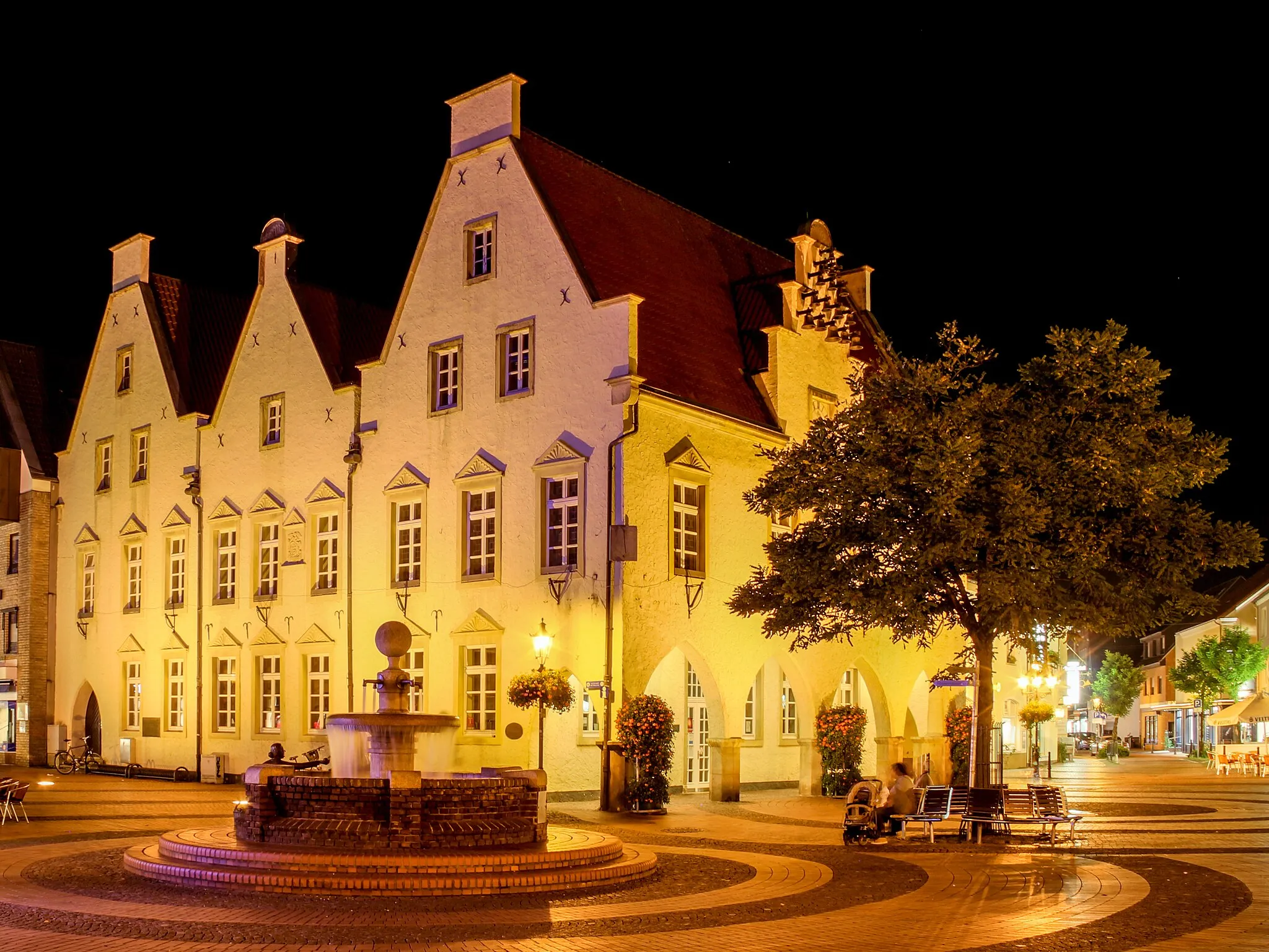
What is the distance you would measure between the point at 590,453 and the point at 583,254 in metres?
4.61

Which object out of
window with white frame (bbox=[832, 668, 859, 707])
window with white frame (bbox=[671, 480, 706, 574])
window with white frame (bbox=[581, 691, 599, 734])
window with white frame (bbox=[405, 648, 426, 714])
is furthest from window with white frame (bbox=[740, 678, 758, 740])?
window with white frame (bbox=[405, 648, 426, 714])

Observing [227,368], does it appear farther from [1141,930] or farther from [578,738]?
[1141,930]

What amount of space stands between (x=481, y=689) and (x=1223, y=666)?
50.3 m

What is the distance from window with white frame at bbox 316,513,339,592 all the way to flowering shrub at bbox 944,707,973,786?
1484cm

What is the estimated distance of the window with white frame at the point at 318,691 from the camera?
3475 centimetres

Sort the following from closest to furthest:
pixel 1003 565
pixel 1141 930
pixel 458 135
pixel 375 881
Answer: pixel 1141 930 → pixel 375 881 → pixel 1003 565 → pixel 458 135

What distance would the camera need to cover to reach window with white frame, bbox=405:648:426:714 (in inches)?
1271

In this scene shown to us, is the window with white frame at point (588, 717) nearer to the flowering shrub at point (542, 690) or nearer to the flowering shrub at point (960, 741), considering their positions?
the flowering shrub at point (542, 690)

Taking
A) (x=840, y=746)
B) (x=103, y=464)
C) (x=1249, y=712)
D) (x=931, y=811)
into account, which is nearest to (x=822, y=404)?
(x=840, y=746)

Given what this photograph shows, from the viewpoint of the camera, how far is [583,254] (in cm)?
3136

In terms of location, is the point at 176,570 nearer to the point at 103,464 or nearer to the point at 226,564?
the point at 226,564

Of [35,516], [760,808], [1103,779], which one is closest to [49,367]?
[35,516]

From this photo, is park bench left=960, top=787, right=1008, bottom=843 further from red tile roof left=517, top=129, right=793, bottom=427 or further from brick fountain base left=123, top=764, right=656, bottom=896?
red tile roof left=517, top=129, right=793, bottom=427

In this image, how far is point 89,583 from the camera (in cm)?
4344
